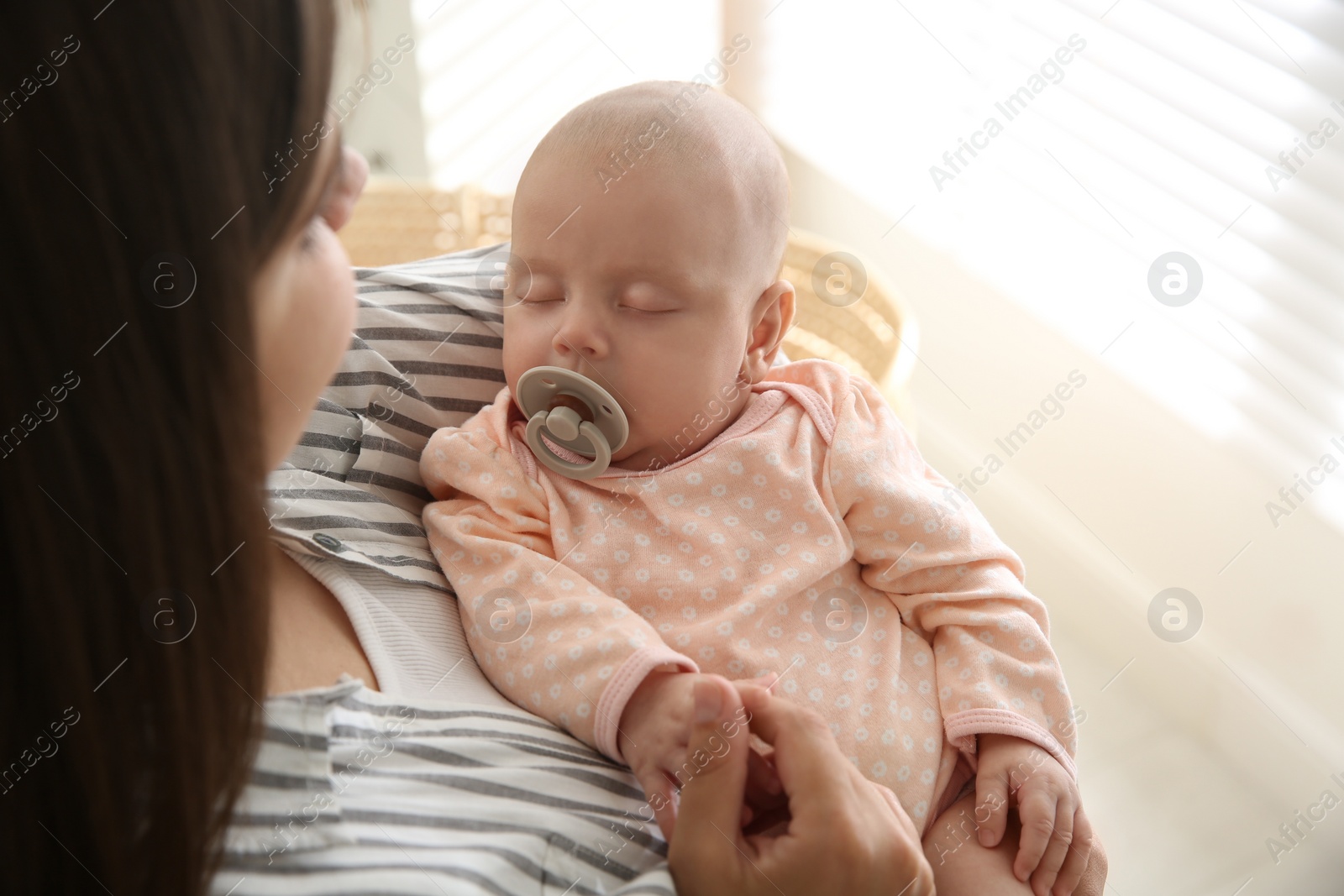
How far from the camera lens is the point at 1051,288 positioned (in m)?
1.73

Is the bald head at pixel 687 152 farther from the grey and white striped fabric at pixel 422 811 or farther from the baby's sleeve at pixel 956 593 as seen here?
Answer: the grey and white striped fabric at pixel 422 811

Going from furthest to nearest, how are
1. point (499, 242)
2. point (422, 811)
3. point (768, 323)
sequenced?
1. point (499, 242)
2. point (768, 323)
3. point (422, 811)

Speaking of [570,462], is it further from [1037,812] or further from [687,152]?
[1037,812]

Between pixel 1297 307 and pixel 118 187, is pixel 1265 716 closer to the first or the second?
pixel 1297 307

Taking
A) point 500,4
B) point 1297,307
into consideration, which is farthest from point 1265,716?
point 500,4

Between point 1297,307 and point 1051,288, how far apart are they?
0.43 meters

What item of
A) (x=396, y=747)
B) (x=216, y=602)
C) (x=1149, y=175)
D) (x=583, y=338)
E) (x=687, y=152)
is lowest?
(x=396, y=747)

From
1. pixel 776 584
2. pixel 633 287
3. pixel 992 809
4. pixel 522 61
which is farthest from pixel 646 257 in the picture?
pixel 522 61

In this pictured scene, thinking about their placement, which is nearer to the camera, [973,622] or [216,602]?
[216,602]

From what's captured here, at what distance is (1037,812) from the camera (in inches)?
33.0

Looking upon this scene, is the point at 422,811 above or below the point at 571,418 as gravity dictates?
below

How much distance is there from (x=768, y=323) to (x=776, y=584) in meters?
0.32

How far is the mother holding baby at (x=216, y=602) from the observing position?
0.48 m

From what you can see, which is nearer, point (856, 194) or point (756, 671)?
point (756, 671)
